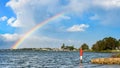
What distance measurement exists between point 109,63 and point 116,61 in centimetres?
162

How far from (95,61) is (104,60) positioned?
2917mm

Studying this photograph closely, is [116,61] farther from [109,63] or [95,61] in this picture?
[95,61]

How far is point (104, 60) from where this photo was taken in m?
66.6

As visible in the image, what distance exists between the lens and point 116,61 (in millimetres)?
64812

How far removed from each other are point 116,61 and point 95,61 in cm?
576

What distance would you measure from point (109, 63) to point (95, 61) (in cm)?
434

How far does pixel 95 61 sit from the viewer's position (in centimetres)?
6888

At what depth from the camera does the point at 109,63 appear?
215 ft

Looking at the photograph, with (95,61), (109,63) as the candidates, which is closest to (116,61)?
(109,63)

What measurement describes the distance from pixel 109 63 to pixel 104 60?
1.56 metres
